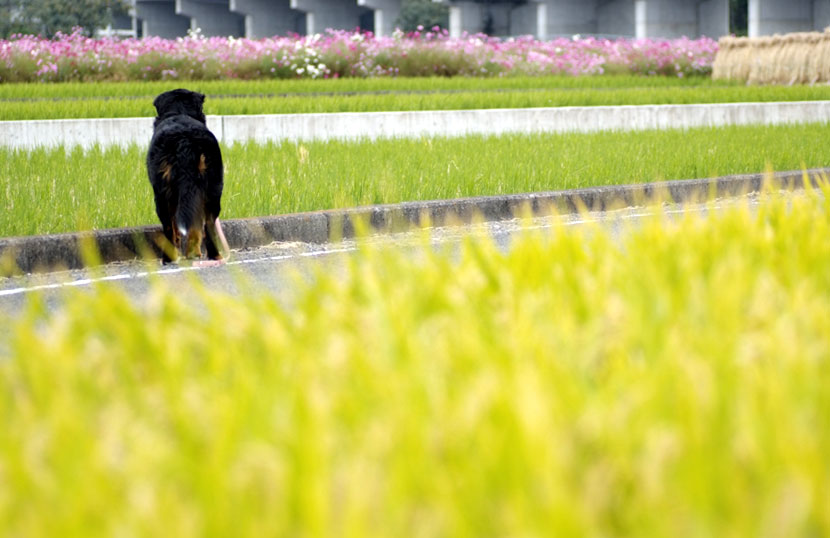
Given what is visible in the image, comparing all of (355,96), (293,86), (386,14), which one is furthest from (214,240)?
(386,14)

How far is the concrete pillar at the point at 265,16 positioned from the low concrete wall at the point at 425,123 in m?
47.9

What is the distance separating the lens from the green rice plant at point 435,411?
1.97 metres

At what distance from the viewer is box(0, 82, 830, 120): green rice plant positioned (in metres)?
15.9

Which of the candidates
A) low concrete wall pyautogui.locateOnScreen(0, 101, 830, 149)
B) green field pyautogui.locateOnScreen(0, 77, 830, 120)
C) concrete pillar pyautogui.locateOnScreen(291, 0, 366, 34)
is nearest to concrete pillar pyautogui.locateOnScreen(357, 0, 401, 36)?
concrete pillar pyautogui.locateOnScreen(291, 0, 366, 34)

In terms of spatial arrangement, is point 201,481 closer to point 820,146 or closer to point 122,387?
point 122,387

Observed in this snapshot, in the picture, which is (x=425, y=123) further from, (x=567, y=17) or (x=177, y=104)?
(x=567, y=17)

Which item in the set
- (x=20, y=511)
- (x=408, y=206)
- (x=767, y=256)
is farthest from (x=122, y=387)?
(x=408, y=206)

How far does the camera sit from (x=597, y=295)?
334cm

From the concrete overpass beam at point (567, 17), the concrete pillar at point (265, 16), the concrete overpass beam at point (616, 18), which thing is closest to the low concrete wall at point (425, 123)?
the concrete overpass beam at point (567, 17)

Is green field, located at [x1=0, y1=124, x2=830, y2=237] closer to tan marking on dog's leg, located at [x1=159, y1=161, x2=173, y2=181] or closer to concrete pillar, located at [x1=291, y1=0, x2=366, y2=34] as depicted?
tan marking on dog's leg, located at [x1=159, y1=161, x2=173, y2=181]

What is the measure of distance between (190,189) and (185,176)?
8 centimetres

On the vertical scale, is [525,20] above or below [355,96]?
above

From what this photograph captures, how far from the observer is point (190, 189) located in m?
7.18

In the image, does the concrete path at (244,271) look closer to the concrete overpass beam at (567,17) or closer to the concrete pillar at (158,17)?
the concrete overpass beam at (567,17)
